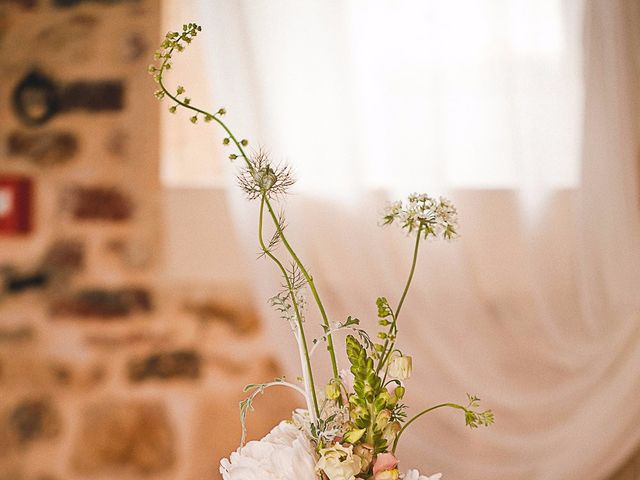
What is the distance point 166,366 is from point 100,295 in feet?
0.93

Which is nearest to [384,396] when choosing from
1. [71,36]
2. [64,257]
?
[64,257]

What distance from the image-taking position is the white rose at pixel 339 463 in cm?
78

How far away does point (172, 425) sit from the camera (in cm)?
215

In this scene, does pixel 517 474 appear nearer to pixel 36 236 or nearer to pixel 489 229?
pixel 489 229

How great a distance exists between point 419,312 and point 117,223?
92 centimetres

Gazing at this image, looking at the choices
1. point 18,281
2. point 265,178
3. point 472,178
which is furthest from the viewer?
point 18,281

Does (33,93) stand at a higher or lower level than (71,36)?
lower

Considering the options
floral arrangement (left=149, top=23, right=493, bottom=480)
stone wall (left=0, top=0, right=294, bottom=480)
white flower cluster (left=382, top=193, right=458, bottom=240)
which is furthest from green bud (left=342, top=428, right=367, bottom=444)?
stone wall (left=0, top=0, right=294, bottom=480)

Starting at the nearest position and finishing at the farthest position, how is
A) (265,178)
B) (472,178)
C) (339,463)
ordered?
(339,463) < (265,178) < (472,178)

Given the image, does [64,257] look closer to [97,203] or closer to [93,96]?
[97,203]

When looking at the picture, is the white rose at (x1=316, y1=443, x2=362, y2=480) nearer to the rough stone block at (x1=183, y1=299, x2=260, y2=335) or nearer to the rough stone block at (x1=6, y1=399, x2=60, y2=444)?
the rough stone block at (x1=183, y1=299, x2=260, y2=335)

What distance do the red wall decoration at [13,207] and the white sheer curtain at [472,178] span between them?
0.67m

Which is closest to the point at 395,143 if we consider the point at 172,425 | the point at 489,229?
the point at 489,229

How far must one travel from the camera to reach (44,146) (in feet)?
7.41
